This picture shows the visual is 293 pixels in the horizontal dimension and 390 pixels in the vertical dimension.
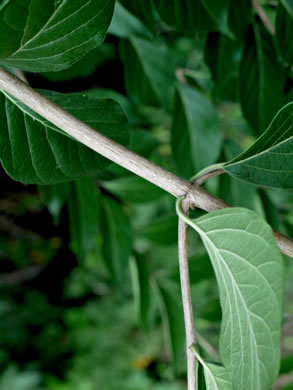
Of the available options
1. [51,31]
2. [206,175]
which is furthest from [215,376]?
[51,31]

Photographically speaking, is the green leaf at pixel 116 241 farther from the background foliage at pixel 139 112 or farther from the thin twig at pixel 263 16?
the thin twig at pixel 263 16

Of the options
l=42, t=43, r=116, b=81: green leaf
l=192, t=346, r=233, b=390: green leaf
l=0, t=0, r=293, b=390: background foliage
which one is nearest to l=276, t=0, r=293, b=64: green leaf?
l=0, t=0, r=293, b=390: background foliage

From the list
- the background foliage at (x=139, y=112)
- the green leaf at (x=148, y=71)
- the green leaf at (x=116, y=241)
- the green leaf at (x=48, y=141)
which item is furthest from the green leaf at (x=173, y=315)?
the green leaf at (x=48, y=141)

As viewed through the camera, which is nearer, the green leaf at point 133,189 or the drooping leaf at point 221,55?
the drooping leaf at point 221,55

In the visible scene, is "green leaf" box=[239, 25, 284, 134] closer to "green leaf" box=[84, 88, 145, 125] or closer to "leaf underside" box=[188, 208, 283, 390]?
"green leaf" box=[84, 88, 145, 125]

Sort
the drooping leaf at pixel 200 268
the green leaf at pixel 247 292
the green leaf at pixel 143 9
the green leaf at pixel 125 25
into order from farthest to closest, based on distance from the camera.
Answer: the drooping leaf at pixel 200 268
the green leaf at pixel 125 25
the green leaf at pixel 143 9
the green leaf at pixel 247 292

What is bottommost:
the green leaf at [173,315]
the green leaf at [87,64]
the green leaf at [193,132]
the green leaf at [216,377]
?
the green leaf at [173,315]

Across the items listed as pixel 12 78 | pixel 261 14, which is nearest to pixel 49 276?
pixel 261 14

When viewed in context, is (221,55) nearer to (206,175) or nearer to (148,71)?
(148,71)
